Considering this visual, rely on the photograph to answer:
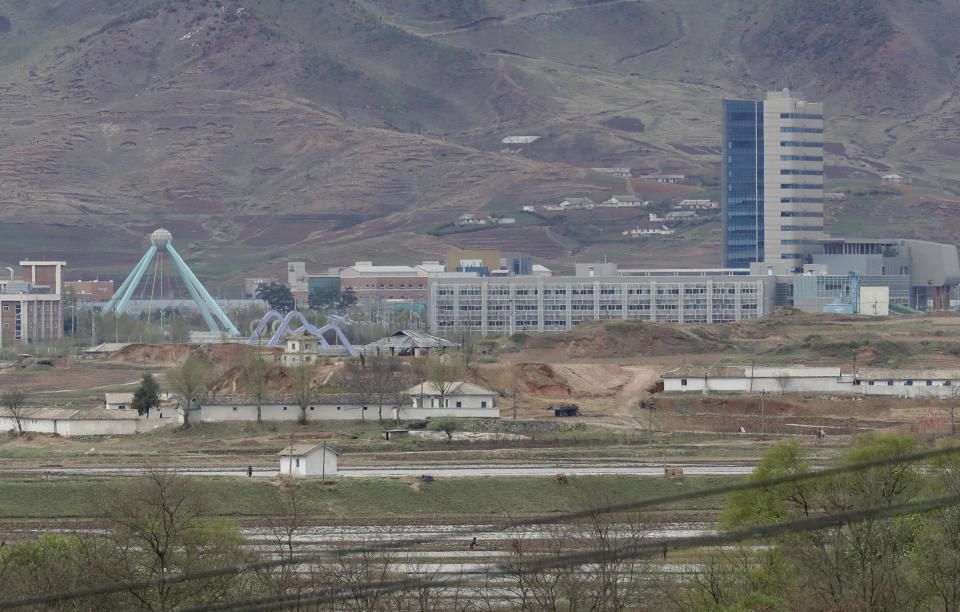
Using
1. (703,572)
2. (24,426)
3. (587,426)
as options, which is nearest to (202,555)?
(703,572)

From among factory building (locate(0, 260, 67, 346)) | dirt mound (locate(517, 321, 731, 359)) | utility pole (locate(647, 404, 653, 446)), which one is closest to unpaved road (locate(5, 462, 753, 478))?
utility pole (locate(647, 404, 653, 446))

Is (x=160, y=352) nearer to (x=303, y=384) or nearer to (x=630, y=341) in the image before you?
(x=630, y=341)

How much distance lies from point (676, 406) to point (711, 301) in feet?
233

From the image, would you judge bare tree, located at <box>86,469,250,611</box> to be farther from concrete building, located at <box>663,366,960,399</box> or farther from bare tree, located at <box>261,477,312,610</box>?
concrete building, located at <box>663,366,960,399</box>

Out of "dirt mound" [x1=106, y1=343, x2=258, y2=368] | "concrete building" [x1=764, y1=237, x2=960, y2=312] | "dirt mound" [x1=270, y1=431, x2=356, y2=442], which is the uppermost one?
"concrete building" [x1=764, y1=237, x2=960, y2=312]

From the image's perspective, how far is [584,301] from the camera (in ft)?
525

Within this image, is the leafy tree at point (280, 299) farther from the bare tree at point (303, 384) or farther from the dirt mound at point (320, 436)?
the dirt mound at point (320, 436)

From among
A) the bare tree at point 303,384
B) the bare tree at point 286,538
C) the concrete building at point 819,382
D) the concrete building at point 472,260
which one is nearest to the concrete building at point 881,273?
the concrete building at point 472,260

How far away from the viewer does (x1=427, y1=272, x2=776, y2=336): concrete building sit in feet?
512

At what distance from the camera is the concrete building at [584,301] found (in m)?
156

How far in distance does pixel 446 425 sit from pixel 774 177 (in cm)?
10106

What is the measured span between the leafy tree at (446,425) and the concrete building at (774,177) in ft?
310

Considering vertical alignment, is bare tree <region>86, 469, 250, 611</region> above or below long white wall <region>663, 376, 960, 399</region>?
below

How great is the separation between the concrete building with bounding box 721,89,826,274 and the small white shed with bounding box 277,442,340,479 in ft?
364
